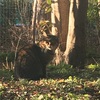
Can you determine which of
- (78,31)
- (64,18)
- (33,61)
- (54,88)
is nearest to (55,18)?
(64,18)

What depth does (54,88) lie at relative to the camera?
20.1ft

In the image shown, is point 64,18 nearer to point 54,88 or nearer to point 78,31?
point 78,31

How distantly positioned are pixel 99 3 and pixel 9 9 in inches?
197

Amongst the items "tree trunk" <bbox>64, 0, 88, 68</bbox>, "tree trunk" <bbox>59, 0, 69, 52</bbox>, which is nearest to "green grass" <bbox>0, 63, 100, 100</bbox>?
"tree trunk" <bbox>64, 0, 88, 68</bbox>

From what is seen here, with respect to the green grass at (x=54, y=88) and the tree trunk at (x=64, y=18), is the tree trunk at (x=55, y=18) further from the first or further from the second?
the green grass at (x=54, y=88)

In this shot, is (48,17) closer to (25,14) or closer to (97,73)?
(25,14)

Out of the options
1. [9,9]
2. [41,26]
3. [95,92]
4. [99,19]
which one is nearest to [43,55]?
[95,92]

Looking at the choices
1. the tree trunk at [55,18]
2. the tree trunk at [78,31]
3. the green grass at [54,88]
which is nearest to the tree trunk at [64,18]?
the tree trunk at [55,18]

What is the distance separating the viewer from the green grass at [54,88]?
18.5ft

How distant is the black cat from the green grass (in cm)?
20

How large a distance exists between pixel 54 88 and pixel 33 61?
52.1 inches

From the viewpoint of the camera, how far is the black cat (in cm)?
729

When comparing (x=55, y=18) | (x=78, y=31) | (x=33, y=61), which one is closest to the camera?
(x=33, y=61)

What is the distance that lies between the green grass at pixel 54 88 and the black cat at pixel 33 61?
0.67 feet
